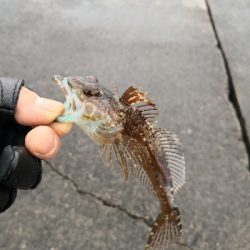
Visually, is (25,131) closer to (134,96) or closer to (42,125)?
(42,125)

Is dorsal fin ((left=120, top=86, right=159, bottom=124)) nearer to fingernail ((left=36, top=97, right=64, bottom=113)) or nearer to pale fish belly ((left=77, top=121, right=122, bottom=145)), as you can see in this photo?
pale fish belly ((left=77, top=121, right=122, bottom=145))

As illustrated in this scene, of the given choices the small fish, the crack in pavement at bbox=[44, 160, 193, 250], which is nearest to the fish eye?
the small fish

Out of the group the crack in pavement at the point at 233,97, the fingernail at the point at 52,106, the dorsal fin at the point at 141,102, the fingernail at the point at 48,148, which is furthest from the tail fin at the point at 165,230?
the crack in pavement at the point at 233,97

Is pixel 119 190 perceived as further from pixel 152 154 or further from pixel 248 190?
pixel 152 154

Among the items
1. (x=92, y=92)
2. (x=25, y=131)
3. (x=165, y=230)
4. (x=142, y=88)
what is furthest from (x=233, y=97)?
(x=92, y=92)

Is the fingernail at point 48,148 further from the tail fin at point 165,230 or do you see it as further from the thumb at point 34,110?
the tail fin at point 165,230
